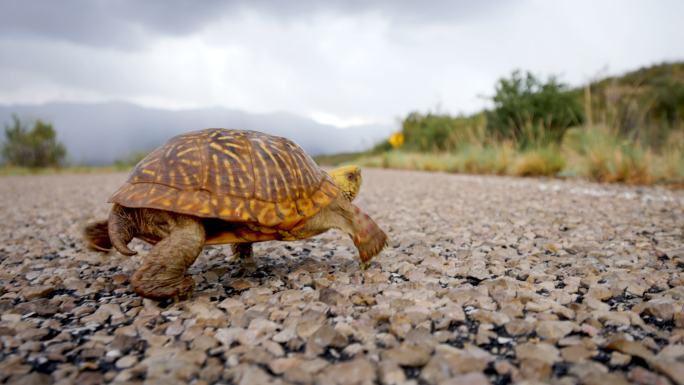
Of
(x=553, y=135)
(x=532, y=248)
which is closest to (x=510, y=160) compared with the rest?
(x=553, y=135)

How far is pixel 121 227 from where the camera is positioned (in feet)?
7.38

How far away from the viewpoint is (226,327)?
1.77 metres

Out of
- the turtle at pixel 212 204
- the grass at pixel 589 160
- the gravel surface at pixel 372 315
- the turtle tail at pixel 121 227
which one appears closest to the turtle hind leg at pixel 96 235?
the turtle at pixel 212 204

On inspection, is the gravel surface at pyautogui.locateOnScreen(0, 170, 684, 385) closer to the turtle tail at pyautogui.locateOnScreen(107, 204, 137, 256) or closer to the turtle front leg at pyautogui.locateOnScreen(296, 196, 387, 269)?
the turtle front leg at pyautogui.locateOnScreen(296, 196, 387, 269)

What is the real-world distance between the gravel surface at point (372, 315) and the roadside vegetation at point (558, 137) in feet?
17.2

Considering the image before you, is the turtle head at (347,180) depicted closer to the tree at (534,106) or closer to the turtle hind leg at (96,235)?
the turtle hind leg at (96,235)

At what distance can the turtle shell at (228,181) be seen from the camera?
2.12 m

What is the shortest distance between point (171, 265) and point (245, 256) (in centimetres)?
84

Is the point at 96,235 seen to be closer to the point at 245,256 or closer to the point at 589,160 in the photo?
the point at 245,256

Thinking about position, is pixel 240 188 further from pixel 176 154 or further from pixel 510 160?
pixel 510 160


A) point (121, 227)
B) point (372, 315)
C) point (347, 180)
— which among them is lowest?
point (372, 315)

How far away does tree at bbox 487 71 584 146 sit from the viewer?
13836 millimetres

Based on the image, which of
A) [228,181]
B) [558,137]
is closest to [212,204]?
[228,181]

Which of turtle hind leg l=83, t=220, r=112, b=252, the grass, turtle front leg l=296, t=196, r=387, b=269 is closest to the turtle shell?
turtle front leg l=296, t=196, r=387, b=269
